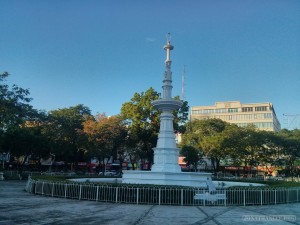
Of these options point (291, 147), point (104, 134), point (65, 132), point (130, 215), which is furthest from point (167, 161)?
point (291, 147)

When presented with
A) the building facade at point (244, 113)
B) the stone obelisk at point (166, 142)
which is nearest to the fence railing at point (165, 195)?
the stone obelisk at point (166, 142)

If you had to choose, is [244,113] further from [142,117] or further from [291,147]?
[142,117]

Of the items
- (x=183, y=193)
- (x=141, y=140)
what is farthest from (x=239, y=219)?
(x=141, y=140)

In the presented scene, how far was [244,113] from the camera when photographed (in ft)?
330

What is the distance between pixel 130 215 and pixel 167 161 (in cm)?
1360

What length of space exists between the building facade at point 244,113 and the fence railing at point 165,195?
76.2 meters

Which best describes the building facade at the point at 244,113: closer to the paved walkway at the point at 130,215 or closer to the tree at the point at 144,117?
the tree at the point at 144,117

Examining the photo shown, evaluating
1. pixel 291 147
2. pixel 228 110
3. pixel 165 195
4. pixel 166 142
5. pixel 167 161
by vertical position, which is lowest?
pixel 165 195

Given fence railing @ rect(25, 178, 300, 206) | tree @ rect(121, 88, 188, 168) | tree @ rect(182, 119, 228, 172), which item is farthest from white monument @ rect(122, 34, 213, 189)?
tree @ rect(182, 119, 228, 172)

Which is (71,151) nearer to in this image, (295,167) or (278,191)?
(278,191)

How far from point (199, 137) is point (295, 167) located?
2153 centimetres

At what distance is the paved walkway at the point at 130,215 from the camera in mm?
12375

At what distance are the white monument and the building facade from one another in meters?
66.8

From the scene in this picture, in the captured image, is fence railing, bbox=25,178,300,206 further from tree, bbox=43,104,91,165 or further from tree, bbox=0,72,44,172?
tree, bbox=43,104,91,165
